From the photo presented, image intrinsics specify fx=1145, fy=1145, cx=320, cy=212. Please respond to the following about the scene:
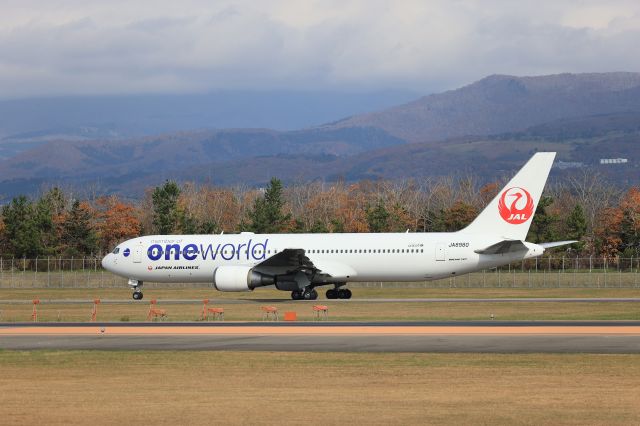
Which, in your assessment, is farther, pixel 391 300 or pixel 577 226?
pixel 577 226

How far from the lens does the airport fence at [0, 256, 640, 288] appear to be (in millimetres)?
73062

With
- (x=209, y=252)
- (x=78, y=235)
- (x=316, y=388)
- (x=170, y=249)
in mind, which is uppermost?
(x=78, y=235)

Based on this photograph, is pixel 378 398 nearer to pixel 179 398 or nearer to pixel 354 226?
pixel 179 398

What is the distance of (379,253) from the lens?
58.8m

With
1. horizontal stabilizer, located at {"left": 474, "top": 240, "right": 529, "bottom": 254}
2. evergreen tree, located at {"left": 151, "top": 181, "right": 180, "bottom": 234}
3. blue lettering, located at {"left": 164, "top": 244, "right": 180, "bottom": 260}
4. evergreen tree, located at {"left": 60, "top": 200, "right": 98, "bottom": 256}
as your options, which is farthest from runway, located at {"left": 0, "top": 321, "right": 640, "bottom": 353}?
evergreen tree, located at {"left": 60, "top": 200, "right": 98, "bottom": 256}

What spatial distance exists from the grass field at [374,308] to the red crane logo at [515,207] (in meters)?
5.48

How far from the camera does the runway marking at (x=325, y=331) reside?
1476 inches

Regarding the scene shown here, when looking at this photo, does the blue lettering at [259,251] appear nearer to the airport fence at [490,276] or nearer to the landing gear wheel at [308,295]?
the landing gear wheel at [308,295]

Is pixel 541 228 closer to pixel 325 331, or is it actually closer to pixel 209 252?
pixel 209 252

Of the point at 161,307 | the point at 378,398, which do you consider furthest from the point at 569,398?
the point at 161,307

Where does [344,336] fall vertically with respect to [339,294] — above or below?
below

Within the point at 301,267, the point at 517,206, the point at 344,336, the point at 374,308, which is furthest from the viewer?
the point at 301,267

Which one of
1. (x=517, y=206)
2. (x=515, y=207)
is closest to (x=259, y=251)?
(x=515, y=207)

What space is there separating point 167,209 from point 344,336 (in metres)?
66.1
